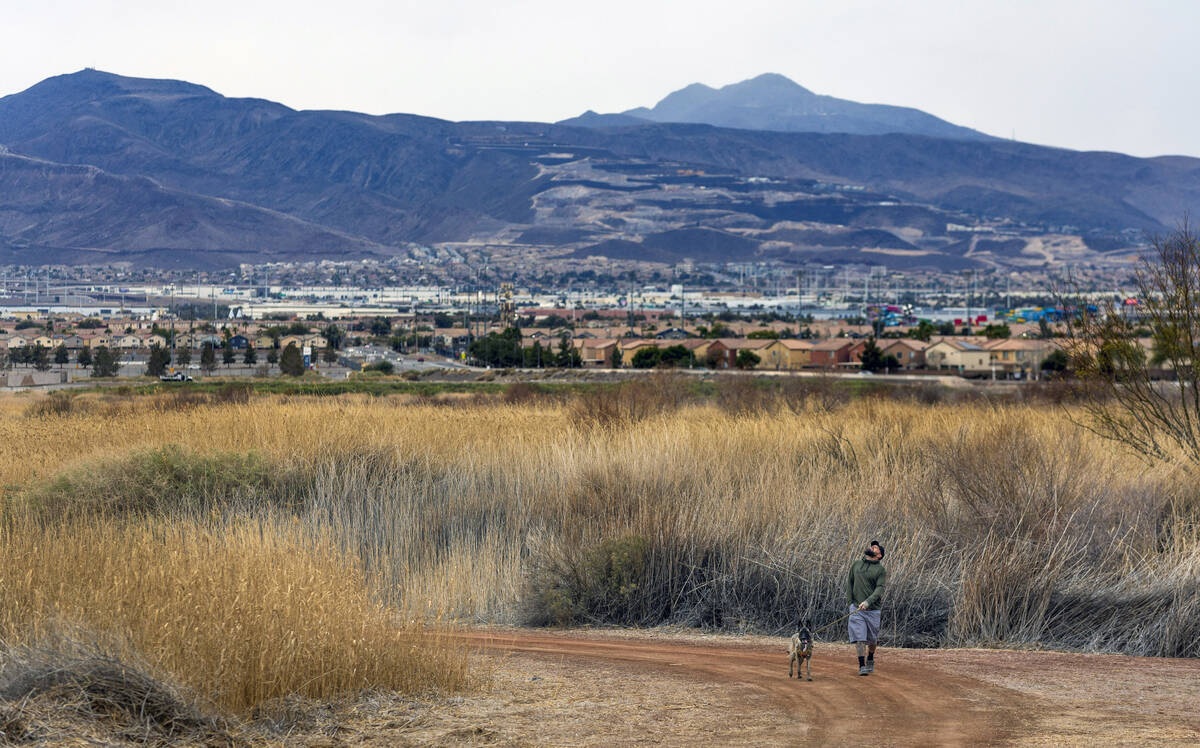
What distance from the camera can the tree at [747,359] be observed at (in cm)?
8500

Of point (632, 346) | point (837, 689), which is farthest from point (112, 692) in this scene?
point (632, 346)

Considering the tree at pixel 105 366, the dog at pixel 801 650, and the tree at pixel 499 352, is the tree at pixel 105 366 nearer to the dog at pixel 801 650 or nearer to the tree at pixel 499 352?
the tree at pixel 499 352

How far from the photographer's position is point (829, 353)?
306 feet

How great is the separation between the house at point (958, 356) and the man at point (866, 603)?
7456cm

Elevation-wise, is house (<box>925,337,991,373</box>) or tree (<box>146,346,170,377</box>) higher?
house (<box>925,337,991,373</box>)

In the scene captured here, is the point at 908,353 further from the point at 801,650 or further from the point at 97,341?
the point at 801,650

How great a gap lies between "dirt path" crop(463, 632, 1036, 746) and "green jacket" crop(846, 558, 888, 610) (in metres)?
0.63

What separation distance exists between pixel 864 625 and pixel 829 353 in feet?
274

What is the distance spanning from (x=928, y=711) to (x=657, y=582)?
564cm

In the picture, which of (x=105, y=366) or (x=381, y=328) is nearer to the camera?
(x=105, y=366)

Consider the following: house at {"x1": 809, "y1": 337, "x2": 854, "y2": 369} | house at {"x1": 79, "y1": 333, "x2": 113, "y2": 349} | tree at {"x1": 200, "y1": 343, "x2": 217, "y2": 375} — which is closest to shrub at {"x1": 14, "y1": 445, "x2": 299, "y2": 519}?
tree at {"x1": 200, "y1": 343, "x2": 217, "y2": 375}

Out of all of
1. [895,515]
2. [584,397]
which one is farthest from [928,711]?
[584,397]

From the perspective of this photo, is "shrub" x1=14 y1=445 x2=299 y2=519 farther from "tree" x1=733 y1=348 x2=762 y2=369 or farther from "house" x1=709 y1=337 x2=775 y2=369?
"house" x1=709 y1=337 x2=775 y2=369

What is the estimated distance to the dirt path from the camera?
893cm
